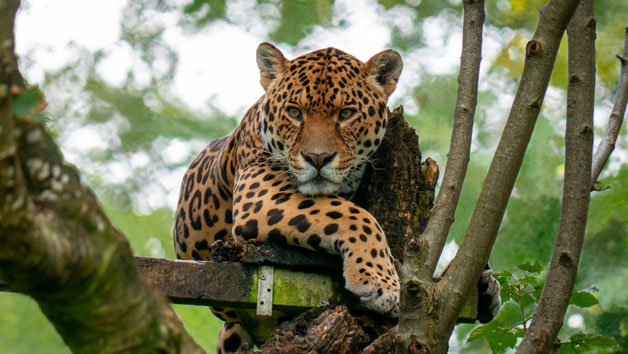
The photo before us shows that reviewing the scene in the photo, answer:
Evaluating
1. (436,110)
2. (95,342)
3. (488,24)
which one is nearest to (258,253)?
(95,342)

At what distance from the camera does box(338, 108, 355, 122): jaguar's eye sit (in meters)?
6.20

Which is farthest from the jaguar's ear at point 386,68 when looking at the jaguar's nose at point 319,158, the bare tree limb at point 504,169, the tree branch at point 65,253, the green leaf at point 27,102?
the green leaf at point 27,102

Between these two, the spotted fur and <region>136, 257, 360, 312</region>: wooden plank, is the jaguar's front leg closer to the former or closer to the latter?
the spotted fur

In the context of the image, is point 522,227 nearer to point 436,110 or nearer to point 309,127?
point 436,110

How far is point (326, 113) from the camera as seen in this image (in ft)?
20.3

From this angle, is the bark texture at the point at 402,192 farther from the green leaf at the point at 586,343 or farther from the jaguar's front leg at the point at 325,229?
the green leaf at the point at 586,343

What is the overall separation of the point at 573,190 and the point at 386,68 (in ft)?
7.36

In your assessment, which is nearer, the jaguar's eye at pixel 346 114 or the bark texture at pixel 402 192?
the bark texture at pixel 402 192

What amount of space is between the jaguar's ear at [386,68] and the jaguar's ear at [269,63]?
78 centimetres

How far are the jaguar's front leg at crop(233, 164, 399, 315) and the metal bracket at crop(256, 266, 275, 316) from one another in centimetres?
41

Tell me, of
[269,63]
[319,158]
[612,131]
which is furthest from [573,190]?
[269,63]

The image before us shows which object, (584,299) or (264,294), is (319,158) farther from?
(584,299)

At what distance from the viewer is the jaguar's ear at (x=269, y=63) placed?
677 centimetres

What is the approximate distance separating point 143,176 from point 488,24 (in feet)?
24.2
